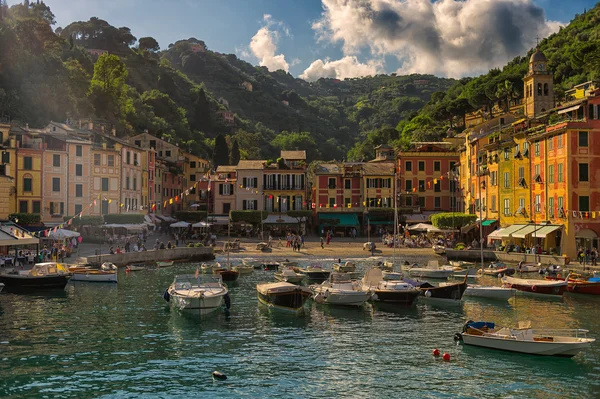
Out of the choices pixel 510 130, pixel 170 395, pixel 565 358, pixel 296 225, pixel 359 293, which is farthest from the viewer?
pixel 296 225

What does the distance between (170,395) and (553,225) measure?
47.5 m

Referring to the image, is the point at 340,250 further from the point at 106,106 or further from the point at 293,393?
the point at 106,106

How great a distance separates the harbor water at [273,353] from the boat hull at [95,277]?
7.04m

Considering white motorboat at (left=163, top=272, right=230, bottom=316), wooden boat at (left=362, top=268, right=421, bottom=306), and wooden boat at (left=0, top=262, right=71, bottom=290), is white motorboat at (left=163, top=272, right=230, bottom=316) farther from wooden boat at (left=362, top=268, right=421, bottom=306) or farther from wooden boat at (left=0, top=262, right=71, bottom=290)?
wooden boat at (left=0, top=262, right=71, bottom=290)

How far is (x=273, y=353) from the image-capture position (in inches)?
1068

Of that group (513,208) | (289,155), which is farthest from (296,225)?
(513,208)

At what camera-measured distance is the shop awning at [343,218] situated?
88500 mm

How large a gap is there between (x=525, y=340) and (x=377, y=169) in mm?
66945

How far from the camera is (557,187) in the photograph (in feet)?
190

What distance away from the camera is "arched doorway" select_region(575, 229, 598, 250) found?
5600 centimetres

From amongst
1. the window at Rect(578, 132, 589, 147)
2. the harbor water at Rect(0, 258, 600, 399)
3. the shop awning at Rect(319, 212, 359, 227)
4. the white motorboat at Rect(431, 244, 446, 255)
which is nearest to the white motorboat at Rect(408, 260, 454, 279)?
the harbor water at Rect(0, 258, 600, 399)

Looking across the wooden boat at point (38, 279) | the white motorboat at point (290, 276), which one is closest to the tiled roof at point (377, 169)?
the white motorboat at point (290, 276)

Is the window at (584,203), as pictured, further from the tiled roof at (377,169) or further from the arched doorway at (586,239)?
the tiled roof at (377,169)

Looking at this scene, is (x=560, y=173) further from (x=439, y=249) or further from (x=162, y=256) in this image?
(x=162, y=256)
